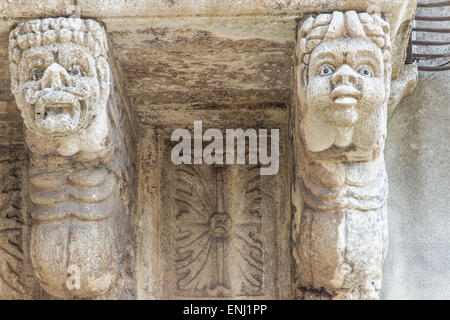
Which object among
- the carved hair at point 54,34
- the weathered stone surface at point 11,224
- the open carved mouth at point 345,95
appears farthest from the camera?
the weathered stone surface at point 11,224

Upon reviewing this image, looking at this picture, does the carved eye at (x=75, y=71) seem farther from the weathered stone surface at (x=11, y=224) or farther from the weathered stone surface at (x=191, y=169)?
the weathered stone surface at (x=11, y=224)

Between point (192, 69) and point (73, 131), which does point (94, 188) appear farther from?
point (192, 69)

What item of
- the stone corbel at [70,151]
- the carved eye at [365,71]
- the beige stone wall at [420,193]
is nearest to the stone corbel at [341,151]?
the carved eye at [365,71]

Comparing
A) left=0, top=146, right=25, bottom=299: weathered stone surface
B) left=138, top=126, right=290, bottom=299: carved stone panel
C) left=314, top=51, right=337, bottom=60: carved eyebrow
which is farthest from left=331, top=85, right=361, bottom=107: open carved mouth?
left=0, top=146, right=25, bottom=299: weathered stone surface

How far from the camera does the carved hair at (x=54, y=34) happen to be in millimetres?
2424

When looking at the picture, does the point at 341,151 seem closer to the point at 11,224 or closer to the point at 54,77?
the point at 54,77

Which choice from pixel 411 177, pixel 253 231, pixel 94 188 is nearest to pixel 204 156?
pixel 253 231

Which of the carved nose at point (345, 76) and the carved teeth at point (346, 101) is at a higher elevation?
the carved nose at point (345, 76)

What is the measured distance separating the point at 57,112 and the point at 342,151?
2.65 ft

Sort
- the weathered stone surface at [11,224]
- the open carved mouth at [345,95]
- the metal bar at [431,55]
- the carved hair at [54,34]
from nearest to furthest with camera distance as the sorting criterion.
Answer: the open carved mouth at [345,95]
the carved hair at [54,34]
the weathered stone surface at [11,224]
the metal bar at [431,55]

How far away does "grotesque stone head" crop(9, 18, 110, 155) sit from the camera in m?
2.36

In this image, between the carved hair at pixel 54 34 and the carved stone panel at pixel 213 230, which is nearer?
the carved hair at pixel 54 34

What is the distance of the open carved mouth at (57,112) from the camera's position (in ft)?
7.68

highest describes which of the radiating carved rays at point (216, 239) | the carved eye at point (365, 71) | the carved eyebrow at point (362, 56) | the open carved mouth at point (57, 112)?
the carved eyebrow at point (362, 56)
